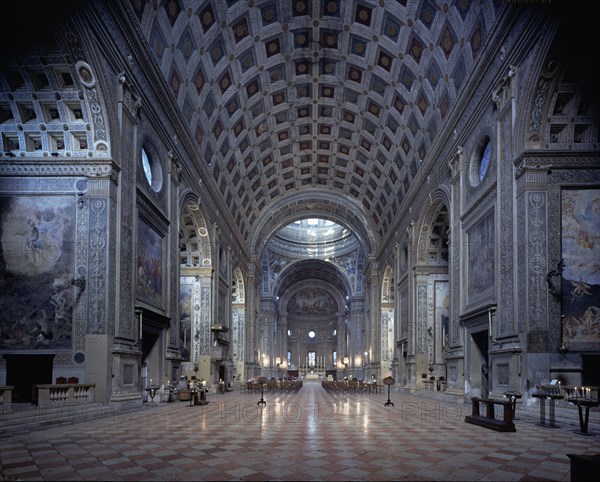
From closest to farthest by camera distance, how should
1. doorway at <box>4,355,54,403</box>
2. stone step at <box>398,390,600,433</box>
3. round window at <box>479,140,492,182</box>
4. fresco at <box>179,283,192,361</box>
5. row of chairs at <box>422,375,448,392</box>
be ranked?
stone step at <box>398,390,600,433</box> → doorway at <box>4,355,54,403</box> → round window at <box>479,140,492,182</box> → row of chairs at <box>422,375,448,392</box> → fresco at <box>179,283,192,361</box>

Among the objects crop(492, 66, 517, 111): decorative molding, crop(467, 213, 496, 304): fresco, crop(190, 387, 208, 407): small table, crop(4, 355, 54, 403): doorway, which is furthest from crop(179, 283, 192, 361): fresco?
crop(492, 66, 517, 111): decorative molding

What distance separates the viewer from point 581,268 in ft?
46.5

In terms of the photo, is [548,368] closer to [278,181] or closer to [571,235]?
[571,235]

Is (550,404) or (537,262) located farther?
(537,262)

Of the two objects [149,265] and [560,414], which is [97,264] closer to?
[149,265]

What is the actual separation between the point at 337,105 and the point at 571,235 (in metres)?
19.2

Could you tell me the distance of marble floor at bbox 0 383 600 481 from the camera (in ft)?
22.9

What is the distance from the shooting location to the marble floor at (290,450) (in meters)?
6.98

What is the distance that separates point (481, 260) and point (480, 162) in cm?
364

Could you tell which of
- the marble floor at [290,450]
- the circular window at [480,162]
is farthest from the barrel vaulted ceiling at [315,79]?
the marble floor at [290,450]

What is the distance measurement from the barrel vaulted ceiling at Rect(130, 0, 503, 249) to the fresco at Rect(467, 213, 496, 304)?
559 centimetres

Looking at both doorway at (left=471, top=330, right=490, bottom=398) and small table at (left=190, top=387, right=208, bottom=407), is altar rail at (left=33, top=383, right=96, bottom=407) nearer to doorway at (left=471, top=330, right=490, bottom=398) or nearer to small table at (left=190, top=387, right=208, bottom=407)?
small table at (left=190, top=387, right=208, bottom=407)

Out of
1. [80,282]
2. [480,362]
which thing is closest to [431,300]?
[480,362]

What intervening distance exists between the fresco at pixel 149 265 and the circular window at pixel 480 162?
11915 mm
